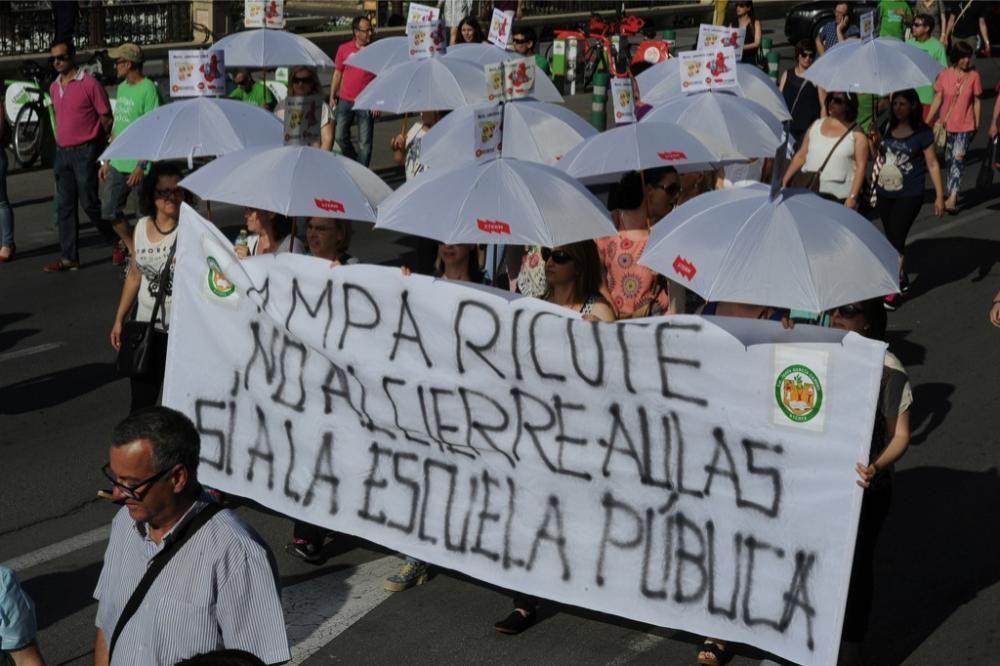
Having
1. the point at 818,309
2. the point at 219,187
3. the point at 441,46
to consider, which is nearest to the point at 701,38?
the point at 441,46

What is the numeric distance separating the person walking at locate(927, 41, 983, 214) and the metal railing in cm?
1066

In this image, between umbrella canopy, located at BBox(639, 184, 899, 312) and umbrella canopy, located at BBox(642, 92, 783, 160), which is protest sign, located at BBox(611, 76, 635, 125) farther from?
umbrella canopy, located at BBox(639, 184, 899, 312)

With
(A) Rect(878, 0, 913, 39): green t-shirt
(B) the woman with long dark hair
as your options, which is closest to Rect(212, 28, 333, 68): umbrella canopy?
(B) the woman with long dark hair

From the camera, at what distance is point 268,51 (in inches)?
537

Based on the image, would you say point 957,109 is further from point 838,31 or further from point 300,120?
point 300,120

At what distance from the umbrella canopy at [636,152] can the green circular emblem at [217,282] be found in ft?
8.35

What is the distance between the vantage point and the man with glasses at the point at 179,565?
4016 mm

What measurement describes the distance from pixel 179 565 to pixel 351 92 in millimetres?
12312

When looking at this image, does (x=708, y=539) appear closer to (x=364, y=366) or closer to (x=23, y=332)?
(x=364, y=366)

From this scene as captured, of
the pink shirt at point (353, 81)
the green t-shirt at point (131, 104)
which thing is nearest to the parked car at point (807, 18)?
the pink shirt at point (353, 81)

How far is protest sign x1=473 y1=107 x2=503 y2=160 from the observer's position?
7312mm

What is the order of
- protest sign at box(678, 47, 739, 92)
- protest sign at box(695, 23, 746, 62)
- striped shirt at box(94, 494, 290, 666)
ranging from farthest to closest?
protest sign at box(678, 47, 739, 92) < protest sign at box(695, 23, 746, 62) < striped shirt at box(94, 494, 290, 666)

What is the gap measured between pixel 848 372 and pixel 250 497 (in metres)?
2.97

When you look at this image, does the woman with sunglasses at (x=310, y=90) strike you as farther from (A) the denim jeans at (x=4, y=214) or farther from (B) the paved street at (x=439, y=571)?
(A) the denim jeans at (x=4, y=214)
